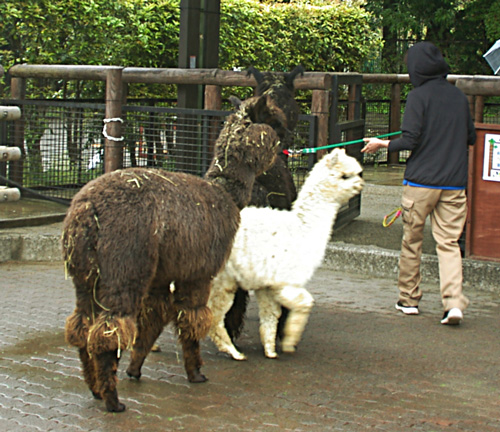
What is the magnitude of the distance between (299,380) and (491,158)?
11.1 ft

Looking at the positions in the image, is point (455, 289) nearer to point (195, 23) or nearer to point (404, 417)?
point (404, 417)

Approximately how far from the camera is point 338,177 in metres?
5.68

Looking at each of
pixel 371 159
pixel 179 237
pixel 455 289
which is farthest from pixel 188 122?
pixel 371 159

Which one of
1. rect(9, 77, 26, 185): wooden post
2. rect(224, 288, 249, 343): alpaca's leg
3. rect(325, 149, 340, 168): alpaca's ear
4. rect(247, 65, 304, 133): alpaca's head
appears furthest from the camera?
rect(9, 77, 26, 185): wooden post

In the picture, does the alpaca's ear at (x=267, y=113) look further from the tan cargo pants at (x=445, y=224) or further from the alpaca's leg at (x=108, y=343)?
the alpaca's leg at (x=108, y=343)

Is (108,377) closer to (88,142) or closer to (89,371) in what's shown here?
(89,371)

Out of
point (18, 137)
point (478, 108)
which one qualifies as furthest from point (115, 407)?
point (18, 137)

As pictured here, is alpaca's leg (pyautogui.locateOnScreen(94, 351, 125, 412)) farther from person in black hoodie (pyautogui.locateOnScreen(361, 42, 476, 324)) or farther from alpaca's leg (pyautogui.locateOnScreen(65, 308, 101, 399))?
person in black hoodie (pyautogui.locateOnScreen(361, 42, 476, 324))

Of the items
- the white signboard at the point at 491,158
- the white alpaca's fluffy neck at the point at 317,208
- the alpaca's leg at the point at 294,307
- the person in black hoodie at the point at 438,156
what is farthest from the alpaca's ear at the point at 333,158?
the white signboard at the point at 491,158

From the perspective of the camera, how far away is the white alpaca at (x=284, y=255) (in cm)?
542

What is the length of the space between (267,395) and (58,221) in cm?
548

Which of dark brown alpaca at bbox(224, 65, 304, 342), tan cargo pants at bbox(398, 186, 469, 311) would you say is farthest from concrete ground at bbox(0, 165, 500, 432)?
dark brown alpaca at bbox(224, 65, 304, 342)

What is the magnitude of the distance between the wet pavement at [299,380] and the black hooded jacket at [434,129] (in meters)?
1.19

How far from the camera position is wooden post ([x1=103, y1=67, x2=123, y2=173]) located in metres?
9.60
